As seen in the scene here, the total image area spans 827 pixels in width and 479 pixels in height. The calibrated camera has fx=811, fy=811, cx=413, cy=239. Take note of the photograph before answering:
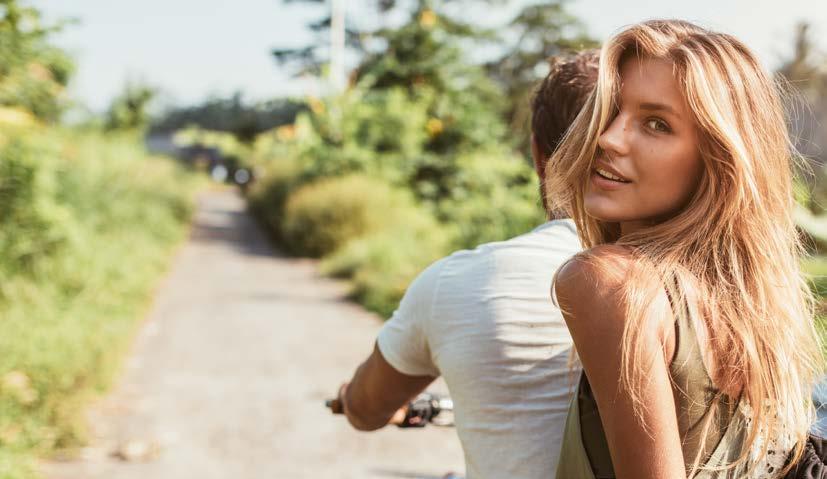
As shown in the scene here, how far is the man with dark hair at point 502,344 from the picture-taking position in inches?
62.0

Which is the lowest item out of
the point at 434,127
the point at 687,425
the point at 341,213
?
the point at 341,213

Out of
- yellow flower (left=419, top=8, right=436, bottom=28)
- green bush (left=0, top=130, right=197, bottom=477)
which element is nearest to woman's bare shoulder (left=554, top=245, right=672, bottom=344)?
green bush (left=0, top=130, right=197, bottom=477)

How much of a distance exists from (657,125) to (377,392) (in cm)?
101

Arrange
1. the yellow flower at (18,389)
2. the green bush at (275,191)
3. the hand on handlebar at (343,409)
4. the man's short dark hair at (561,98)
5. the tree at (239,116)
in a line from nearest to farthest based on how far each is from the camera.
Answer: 1. the man's short dark hair at (561,98)
2. the hand on handlebar at (343,409)
3. the yellow flower at (18,389)
4. the green bush at (275,191)
5. the tree at (239,116)

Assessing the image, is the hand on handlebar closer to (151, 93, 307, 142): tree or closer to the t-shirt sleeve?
the t-shirt sleeve

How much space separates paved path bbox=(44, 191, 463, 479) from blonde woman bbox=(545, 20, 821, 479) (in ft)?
6.43

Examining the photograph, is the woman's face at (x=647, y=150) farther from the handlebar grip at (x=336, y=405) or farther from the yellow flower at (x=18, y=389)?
the yellow flower at (x=18, y=389)

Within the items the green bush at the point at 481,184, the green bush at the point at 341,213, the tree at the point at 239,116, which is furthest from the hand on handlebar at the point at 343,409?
the tree at the point at 239,116

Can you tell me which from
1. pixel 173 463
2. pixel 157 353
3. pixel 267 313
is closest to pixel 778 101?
pixel 173 463

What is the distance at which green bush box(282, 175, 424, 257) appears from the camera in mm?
14102

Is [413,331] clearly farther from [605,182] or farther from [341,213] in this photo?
[341,213]

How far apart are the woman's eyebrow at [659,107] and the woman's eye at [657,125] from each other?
0.8 inches

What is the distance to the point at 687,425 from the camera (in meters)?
1.06

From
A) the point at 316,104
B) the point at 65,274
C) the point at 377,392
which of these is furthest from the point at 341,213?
the point at 377,392
